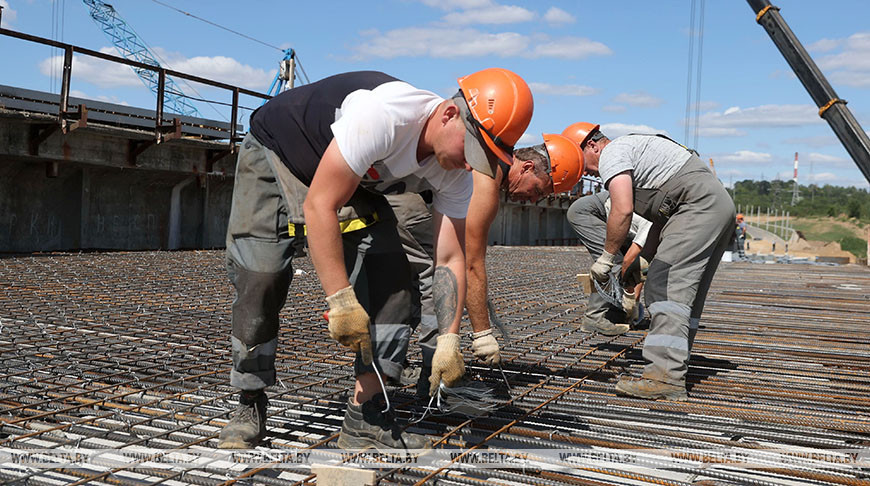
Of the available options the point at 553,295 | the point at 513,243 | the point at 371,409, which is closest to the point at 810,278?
the point at 553,295

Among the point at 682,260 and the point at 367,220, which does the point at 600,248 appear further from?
the point at 367,220

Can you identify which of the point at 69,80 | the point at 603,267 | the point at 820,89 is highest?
the point at 820,89

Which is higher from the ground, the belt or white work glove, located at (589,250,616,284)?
the belt

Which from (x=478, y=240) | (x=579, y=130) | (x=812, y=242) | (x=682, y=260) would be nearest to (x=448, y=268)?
(x=478, y=240)

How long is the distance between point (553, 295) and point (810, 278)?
193 inches

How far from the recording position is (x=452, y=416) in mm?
2859

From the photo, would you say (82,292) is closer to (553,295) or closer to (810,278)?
(553,295)

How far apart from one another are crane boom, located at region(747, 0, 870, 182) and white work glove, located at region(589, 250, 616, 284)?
345 inches

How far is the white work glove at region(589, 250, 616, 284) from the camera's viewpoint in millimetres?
3818

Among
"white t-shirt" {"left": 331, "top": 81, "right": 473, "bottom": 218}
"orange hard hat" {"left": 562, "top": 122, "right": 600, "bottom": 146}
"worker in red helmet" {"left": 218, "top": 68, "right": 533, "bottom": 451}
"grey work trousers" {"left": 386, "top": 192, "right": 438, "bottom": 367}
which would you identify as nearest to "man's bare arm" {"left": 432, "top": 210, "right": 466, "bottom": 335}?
"worker in red helmet" {"left": 218, "top": 68, "right": 533, "bottom": 451}

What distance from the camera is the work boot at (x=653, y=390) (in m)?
3.15

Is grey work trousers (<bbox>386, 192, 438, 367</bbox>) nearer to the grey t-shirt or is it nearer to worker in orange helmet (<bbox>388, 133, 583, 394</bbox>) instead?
worker in orange helmet (<bbox>388, 133, 583, 394</bbox>)

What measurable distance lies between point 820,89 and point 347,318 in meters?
11.0

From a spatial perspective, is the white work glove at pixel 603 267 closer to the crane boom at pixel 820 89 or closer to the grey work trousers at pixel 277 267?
the grey work trousers at pixel 277 267
